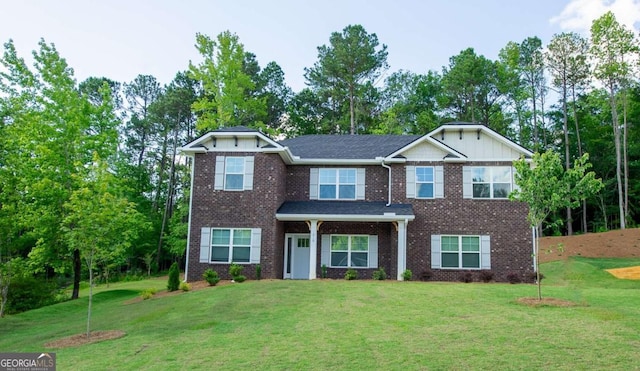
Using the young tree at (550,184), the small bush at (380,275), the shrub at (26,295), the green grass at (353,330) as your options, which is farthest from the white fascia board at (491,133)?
the shrub at (26,295)

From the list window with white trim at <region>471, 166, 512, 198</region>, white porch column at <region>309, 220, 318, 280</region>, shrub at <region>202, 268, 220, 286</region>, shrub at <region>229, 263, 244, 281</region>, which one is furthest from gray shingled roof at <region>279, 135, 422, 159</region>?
shrub at <region>202, 268, 220, 286</region>

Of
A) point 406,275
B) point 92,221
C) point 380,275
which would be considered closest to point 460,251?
point 406,275

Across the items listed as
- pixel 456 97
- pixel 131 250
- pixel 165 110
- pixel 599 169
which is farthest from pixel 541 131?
pixel 131 250

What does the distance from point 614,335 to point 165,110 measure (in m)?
40.2

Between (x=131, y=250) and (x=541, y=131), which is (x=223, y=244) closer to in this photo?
(x=131, y=250)

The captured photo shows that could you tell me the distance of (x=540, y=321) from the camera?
1053 centimetres

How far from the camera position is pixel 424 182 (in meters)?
20.7

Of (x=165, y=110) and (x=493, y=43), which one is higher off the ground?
(x=493, y=43)

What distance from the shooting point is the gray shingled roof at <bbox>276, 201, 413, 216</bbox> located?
1980 centimetres

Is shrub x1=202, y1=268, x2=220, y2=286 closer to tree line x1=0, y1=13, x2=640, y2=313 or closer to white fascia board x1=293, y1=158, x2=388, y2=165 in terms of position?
white fascia board x1=293, y1=158, x2=388, y2=165

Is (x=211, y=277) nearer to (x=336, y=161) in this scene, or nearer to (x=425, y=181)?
(x=336, y=161)

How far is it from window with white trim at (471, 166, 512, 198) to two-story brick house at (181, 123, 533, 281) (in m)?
0.04

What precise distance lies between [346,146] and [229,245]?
7693mm

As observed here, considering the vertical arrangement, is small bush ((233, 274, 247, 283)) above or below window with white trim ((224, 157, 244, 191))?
below
